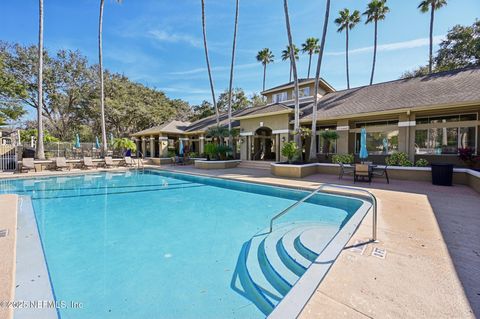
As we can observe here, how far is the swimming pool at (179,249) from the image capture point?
11.2 ft

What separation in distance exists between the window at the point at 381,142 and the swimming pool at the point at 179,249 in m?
8.60

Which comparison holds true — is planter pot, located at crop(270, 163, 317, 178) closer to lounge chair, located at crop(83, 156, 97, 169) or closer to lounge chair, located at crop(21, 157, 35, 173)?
lounge chair, located at crop(83, 156, 97, 169)

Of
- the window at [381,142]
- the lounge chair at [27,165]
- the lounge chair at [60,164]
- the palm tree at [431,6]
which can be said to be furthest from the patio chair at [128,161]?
the palm tree at [431,6]

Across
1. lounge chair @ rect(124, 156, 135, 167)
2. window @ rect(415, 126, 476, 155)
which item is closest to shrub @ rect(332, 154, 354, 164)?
window @ rect(415, 126, 476, 155)

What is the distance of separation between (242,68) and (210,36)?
5.06 meters

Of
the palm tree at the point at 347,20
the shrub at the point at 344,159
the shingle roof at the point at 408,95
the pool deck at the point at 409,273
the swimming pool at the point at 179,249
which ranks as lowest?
the swimming pool at the point at 179,249

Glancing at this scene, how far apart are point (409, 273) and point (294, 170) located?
1001 centimetres

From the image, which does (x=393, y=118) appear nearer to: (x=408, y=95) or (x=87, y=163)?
(x=408, y=95)

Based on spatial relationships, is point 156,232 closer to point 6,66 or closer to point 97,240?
point 97,240

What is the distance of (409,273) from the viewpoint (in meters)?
3.13

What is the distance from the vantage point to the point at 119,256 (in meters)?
4.84

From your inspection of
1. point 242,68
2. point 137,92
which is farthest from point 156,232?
point 137,92

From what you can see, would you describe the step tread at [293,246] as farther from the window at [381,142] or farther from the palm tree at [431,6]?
the palm tree at [431,6]

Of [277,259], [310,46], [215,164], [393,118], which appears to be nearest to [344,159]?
[393,118]
